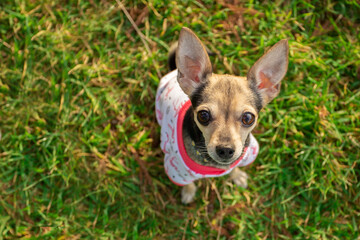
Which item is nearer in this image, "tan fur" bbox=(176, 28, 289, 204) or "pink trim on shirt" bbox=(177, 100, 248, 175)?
"tan fur" bbox=(176, 28, 289, 204)

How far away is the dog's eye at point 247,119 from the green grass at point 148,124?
59.2 inches

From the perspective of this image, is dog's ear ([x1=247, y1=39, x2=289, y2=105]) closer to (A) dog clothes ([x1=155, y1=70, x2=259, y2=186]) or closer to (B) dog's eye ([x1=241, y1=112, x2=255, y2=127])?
(B) dog's eye ([x1=241, y1=112, x2=255, y2=127])

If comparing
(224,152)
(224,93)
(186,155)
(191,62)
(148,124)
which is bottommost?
(148,124)

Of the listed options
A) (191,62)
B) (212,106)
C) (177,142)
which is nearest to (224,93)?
(212,106)

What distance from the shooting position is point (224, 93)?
2.59m

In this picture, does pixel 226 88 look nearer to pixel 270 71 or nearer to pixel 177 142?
pixel 270 71

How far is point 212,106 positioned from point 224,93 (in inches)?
6.1

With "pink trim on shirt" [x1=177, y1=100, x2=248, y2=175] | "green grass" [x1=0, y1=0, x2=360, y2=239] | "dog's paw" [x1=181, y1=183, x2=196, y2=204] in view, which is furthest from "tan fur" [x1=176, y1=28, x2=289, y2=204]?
"green grass" [x1=0, y1=0, x2=360, y2=239]

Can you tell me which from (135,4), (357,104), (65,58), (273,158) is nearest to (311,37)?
(357,104)

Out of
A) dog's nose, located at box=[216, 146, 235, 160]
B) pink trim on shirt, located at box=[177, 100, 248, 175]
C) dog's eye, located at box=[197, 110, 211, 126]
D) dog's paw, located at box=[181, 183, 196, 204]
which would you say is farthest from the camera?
dog's paw, located at box=[181, 183, 196, 204]

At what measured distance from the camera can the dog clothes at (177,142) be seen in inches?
116

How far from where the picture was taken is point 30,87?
13.9ft

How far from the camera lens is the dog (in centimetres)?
251

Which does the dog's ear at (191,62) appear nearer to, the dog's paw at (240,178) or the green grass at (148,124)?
the green grass at (148,124)
